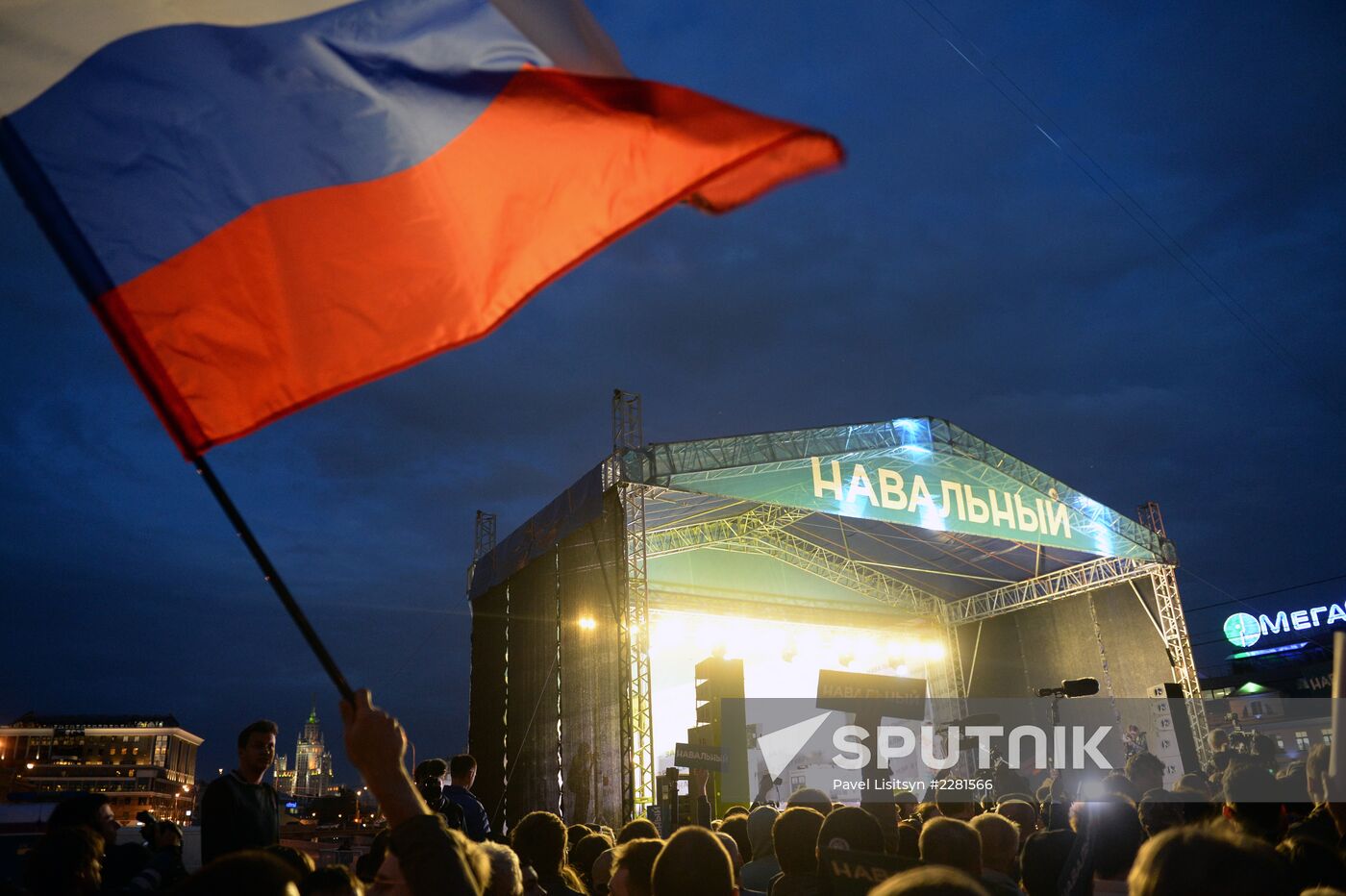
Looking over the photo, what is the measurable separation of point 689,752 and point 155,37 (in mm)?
8846

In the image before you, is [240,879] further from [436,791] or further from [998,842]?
[436,791]

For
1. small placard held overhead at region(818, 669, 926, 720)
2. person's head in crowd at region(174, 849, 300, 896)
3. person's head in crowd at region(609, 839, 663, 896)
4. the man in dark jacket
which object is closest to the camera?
person's head in crowd at region(174, 849, 300, 896)

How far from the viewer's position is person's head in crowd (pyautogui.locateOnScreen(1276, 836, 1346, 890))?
2803 mm

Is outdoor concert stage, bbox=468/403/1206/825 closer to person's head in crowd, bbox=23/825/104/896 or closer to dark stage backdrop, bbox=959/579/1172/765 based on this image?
dark stage backdrop, bbox=959/579/1172/765

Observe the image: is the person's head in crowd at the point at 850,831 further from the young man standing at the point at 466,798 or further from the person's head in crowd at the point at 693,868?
the young man standing at the point at 466,798

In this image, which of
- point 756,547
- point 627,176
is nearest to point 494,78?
point 627,176

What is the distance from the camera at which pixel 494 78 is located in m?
2.84

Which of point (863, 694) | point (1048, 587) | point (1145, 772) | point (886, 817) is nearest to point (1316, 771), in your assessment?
point (1145, 772)

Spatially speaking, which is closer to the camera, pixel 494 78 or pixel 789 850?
pixel 494 78

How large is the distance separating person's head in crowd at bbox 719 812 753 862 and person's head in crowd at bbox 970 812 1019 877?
8.86 ft

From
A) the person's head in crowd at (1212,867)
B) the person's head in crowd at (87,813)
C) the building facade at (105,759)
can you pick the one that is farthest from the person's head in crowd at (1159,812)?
the building facade at (105,759)

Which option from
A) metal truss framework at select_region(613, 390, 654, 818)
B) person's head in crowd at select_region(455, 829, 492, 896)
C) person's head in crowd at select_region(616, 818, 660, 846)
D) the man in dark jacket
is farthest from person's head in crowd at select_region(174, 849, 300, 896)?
metal truss framework at select_region(613, 390, 654, 818)

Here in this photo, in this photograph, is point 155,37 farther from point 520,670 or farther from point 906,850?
point 520,670

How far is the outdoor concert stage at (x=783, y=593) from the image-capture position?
14.6m
